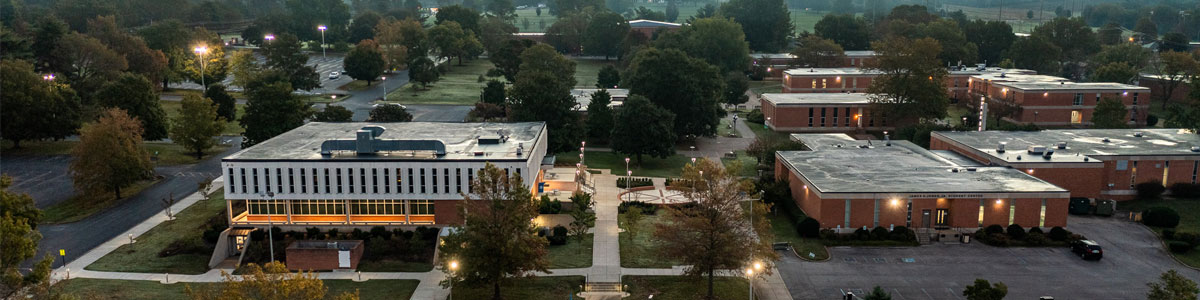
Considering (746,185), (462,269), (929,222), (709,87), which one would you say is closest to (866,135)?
(709,87)

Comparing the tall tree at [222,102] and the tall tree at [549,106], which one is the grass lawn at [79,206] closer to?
the tall tree at [222,102]

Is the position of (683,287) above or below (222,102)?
below

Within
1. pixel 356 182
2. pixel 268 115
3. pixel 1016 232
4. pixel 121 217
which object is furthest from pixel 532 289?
pixel 268 115

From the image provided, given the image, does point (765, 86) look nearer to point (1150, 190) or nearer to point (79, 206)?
point (1150, 190)

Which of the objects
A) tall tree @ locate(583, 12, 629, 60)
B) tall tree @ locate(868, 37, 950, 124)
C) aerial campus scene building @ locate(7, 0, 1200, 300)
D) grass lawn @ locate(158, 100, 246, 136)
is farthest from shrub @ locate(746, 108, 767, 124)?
tall tree @ locate(583, 12, 629, 60)

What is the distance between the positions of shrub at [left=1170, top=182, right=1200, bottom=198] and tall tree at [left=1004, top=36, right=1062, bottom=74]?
79.9 meters

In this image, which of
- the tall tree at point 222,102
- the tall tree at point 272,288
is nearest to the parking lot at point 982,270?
the tall tree at point 272,288

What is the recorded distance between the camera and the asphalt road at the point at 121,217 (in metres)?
54.1

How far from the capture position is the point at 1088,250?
4950cm

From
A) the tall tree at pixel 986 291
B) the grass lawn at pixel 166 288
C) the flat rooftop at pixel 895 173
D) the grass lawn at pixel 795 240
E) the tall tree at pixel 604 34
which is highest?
the tall tree at pixel 604 34

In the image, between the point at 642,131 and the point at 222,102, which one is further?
the point at 222,102

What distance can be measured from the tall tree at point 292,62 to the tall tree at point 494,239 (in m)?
87.5

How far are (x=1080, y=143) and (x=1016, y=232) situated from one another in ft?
77.7

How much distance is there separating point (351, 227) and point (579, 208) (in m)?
15.6
